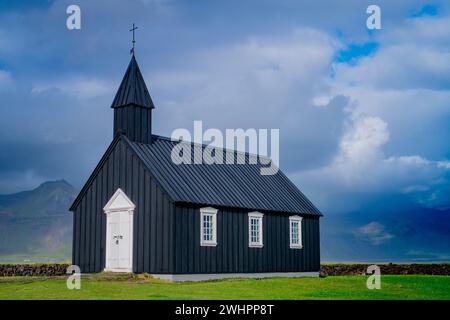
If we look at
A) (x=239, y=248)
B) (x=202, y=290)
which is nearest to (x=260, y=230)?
(x=239, y=248)

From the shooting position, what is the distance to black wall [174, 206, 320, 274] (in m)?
31.4

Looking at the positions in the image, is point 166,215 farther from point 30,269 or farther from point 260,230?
point 30,269

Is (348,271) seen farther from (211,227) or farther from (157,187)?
(157,187)

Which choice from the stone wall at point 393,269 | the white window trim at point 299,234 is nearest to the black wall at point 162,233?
the white window trim at point 299,234

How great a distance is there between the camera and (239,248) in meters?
34.7

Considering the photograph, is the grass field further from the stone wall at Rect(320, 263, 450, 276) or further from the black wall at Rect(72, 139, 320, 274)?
the stone wall at Rect(320, 263, 450, 276)

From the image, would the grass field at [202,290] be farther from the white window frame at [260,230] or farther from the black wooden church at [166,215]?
the white window frame at [260,230]

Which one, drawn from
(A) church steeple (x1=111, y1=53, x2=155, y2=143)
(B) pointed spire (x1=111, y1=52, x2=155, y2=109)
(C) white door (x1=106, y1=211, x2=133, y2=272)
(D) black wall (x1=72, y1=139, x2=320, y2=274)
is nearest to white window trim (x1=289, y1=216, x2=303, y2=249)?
(D) black wall (x1=72, y1=139, x2=320, y2=274)

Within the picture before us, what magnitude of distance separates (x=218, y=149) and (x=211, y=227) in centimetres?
793

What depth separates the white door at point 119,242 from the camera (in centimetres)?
3222

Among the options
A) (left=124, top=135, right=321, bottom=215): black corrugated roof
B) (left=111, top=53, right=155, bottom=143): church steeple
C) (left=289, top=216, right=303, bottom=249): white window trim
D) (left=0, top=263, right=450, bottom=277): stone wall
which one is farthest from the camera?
(left=0, top=263, right=450, bottom=277): stone wall

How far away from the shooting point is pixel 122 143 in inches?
1328

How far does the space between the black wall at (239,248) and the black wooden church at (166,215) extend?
50 mm
